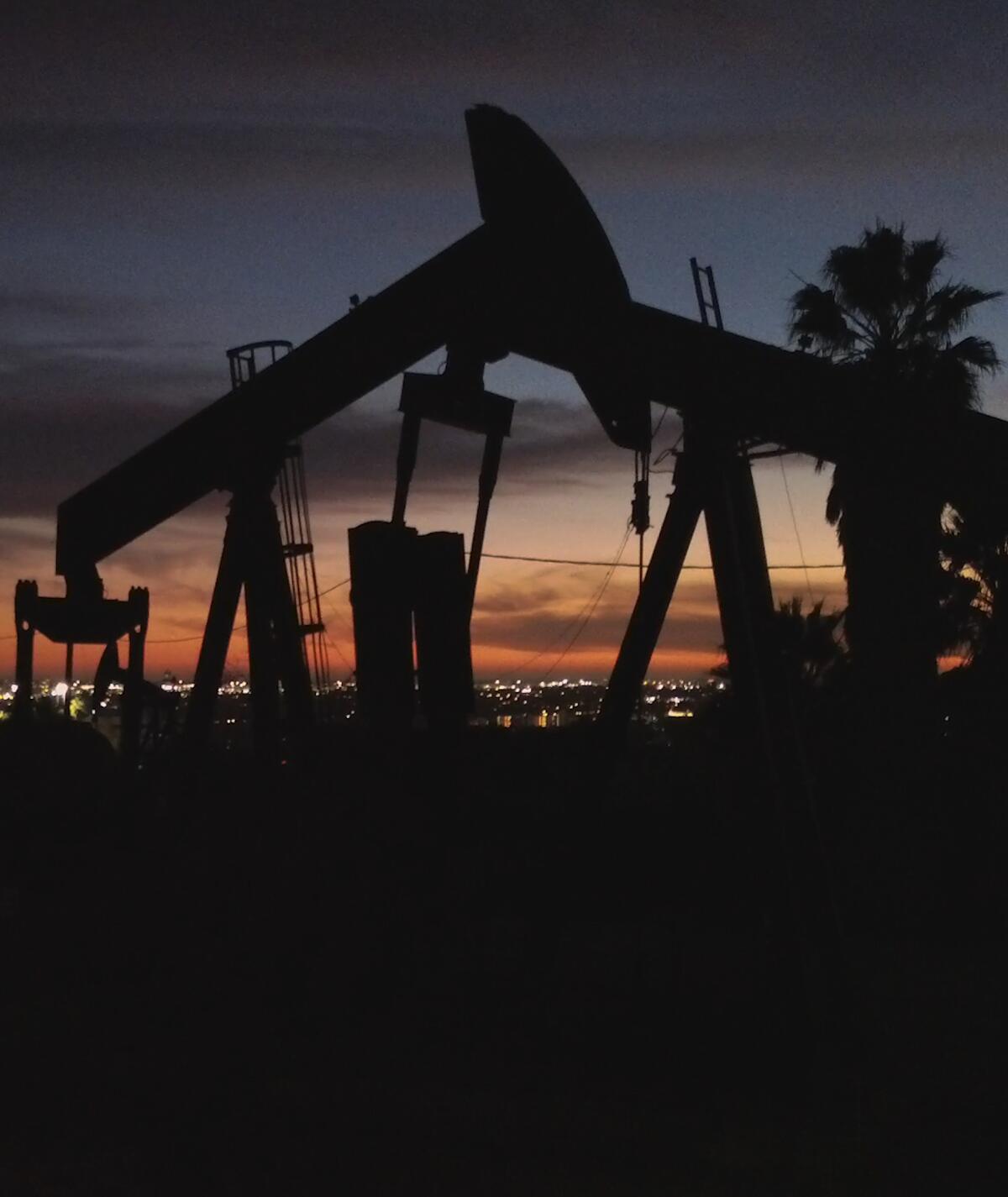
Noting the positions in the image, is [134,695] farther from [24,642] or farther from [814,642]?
[814,642]

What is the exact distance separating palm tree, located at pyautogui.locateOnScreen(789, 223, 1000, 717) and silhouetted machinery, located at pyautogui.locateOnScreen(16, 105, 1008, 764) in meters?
0.23

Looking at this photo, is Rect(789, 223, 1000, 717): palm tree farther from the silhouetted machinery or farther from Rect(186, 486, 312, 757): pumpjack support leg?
Rect(186, 486, 312, 757): pumpjack support leg

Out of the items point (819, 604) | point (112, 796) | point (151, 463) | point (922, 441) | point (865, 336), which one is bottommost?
point (112, 796)

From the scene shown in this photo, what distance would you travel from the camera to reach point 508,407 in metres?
9.50

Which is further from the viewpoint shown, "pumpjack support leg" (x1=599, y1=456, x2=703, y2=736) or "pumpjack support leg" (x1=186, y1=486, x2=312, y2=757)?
"pumpjack support leg" (x1=186, y1=486, x2=312, y2=757)

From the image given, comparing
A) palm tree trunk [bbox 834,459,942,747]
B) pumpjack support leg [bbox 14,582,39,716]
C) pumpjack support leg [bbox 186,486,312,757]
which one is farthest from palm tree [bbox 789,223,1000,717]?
pumpjack support leg [bbox 14,582,39,716]

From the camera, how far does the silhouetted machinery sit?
840 cm

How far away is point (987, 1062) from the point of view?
27.7ft

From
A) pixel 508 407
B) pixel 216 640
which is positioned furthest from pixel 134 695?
pixel 508 407

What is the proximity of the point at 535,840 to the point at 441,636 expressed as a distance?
6.73 metres

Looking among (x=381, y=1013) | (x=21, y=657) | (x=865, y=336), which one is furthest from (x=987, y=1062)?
(x=865, y=336)

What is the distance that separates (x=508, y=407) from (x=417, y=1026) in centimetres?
386

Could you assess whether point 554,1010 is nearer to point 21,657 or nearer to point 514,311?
point 514,311

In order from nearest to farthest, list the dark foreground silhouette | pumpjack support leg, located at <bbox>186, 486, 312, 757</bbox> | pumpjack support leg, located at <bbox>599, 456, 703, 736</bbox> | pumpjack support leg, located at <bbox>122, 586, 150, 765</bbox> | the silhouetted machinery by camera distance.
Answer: the dark foreground silhouette < the silhouetted machinery < pumpjack support leg, located at <bbox>599, 456, 703, 736</bbox> < pumpjack support leg, located at <bbox>186, 486, 312, 757</bbox> < pumpjack support leg, located at <bbox>122, 586, 150, 765</bbox>
